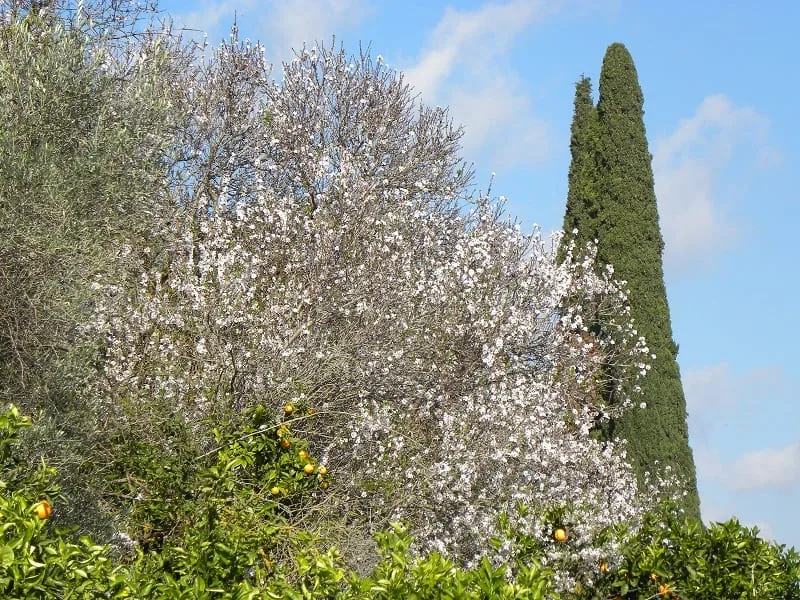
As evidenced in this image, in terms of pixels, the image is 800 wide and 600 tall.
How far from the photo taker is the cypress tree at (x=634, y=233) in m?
15.8

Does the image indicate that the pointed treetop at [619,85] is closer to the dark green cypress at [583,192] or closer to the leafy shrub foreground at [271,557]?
the dark green cypress at [583,192]

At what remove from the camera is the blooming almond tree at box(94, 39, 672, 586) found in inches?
335

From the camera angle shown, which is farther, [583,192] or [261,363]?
[583,192]

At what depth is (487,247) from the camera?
38.9 feet

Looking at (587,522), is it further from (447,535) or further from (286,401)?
(286,401)

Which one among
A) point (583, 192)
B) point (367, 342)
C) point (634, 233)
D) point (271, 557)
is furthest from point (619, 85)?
point (271, 557)

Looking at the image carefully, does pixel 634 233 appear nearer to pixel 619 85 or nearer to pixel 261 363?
pixel 619 85

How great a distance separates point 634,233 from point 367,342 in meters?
9.04

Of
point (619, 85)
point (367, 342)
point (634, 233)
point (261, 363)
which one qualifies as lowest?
point (261, 363)

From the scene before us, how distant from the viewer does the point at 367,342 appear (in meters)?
9.51

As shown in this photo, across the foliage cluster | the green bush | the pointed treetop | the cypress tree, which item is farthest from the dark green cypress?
the green bush

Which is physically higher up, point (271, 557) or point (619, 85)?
point (619, 85)

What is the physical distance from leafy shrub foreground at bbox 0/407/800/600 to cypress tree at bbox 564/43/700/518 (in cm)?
808

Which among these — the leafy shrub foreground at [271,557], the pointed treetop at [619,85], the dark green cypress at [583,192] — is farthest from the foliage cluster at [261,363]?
the pointed treetop at [619,85]
